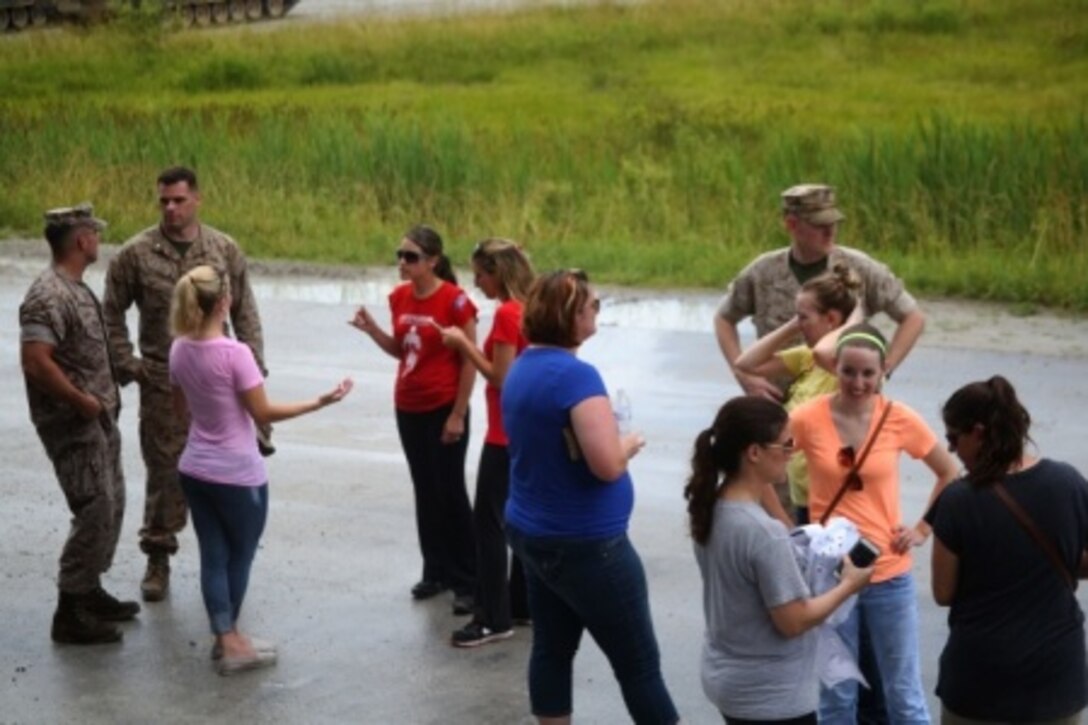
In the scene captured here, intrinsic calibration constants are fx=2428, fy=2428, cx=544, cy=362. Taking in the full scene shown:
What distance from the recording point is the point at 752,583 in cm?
647

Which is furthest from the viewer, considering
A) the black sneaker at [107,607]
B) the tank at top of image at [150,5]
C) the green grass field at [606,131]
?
the tank at top of image at [150,5]

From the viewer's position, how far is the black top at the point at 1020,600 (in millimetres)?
6312

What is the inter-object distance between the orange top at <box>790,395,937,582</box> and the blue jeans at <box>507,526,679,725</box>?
0.63 meters

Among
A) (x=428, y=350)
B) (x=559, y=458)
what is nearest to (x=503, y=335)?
(x=428, y=350)

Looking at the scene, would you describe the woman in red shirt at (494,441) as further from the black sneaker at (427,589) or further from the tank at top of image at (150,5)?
the tank at top of image at (150,5)

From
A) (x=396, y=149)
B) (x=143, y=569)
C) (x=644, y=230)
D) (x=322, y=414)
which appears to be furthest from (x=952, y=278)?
(x=143, y=569)

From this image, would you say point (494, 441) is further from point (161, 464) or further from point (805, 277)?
point (161, 464)

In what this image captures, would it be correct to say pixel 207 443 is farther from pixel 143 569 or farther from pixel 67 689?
pixel 143 569

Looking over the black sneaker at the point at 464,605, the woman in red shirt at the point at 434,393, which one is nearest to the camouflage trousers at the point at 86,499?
the woman in red shirt at the point at 434,393

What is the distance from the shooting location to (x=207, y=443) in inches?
355

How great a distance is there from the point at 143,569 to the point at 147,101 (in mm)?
25321

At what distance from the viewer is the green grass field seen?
19172 millimetres

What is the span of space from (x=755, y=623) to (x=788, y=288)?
267 centimetres

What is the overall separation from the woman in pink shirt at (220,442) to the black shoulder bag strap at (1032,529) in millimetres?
3231
